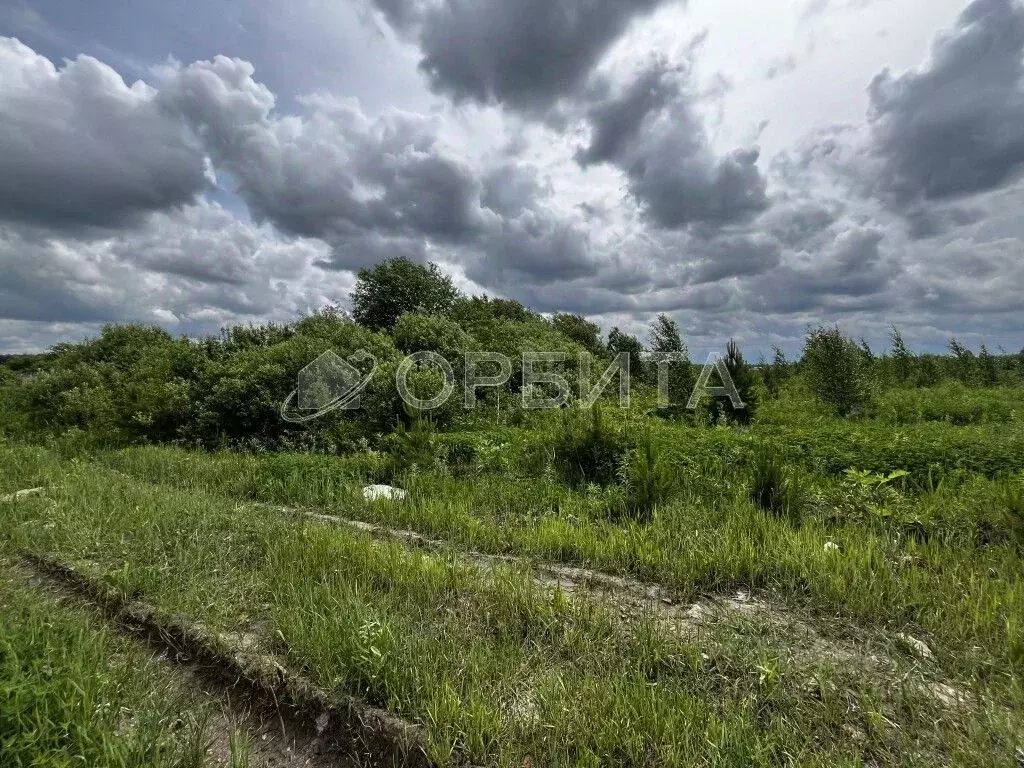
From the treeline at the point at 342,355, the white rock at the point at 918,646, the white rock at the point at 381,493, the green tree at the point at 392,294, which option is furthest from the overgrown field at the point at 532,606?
the green tree at the point at 392,294

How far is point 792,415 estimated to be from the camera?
14.7 metres

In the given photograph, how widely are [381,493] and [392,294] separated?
63.4ft

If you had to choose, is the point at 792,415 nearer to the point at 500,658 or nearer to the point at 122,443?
the point at 500,658

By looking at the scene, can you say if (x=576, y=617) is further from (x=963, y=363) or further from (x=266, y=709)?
(x=963, y=363)

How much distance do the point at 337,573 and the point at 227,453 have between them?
347 inches

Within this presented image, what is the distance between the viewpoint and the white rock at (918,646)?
10.4 ft

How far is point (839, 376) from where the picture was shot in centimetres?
1634

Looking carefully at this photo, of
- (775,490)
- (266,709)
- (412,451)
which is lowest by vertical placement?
(266,709)

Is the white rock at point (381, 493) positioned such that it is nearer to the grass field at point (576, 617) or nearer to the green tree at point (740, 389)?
the grass field at point (576, 617)

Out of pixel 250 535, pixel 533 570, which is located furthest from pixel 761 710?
pixel 250 535

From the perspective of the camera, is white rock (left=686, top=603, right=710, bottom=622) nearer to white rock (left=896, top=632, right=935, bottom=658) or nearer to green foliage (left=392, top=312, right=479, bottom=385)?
white rock (left=896, top=632, right=935, bottom=658)

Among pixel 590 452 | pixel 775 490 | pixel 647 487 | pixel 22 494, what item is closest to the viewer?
pixel 775 490

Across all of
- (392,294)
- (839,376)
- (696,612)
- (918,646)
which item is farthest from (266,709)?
(392,294)

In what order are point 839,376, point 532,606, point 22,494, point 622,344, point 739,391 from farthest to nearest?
point 622,344
point 839,376
point 739,391
point 22,494
point 532,606
